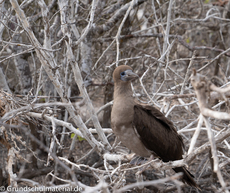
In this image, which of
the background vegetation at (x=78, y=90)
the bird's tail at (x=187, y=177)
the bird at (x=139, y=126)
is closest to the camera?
the background vegetation at (x=78, y=90)

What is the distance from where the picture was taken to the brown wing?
11.4ft

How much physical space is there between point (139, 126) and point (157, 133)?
284mm

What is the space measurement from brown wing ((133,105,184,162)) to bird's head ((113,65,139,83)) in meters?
0.35

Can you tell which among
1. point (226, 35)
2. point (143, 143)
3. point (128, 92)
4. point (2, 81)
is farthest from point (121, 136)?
point (226, 35)

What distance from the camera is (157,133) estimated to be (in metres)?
3.59

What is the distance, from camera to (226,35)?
28.9 feet

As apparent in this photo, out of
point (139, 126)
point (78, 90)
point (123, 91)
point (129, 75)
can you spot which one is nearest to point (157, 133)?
point (139, 126)

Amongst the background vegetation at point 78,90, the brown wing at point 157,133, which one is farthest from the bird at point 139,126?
the background vegetation at point 78,90

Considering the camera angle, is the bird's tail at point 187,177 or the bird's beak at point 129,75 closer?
the bird's beak at point 129,75

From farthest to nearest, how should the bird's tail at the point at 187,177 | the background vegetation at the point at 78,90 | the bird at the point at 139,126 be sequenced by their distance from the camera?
1. the bird's tail at the point at 187,177
2. the bird at the point at 139,126
3. the background vegetation at the point at 78,90

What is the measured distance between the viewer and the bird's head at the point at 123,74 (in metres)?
3.53

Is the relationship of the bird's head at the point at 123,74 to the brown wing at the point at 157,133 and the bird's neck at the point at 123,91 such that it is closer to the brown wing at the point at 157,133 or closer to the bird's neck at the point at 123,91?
the bird's neck at the point at 123,91

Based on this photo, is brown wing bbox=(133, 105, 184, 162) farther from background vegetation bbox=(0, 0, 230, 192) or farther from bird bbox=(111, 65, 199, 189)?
background vegetation bbox=(0, 0, 230, 192)

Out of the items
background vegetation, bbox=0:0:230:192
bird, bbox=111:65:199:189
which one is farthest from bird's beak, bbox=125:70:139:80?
background vegetation, bbox=0:0:230:192
